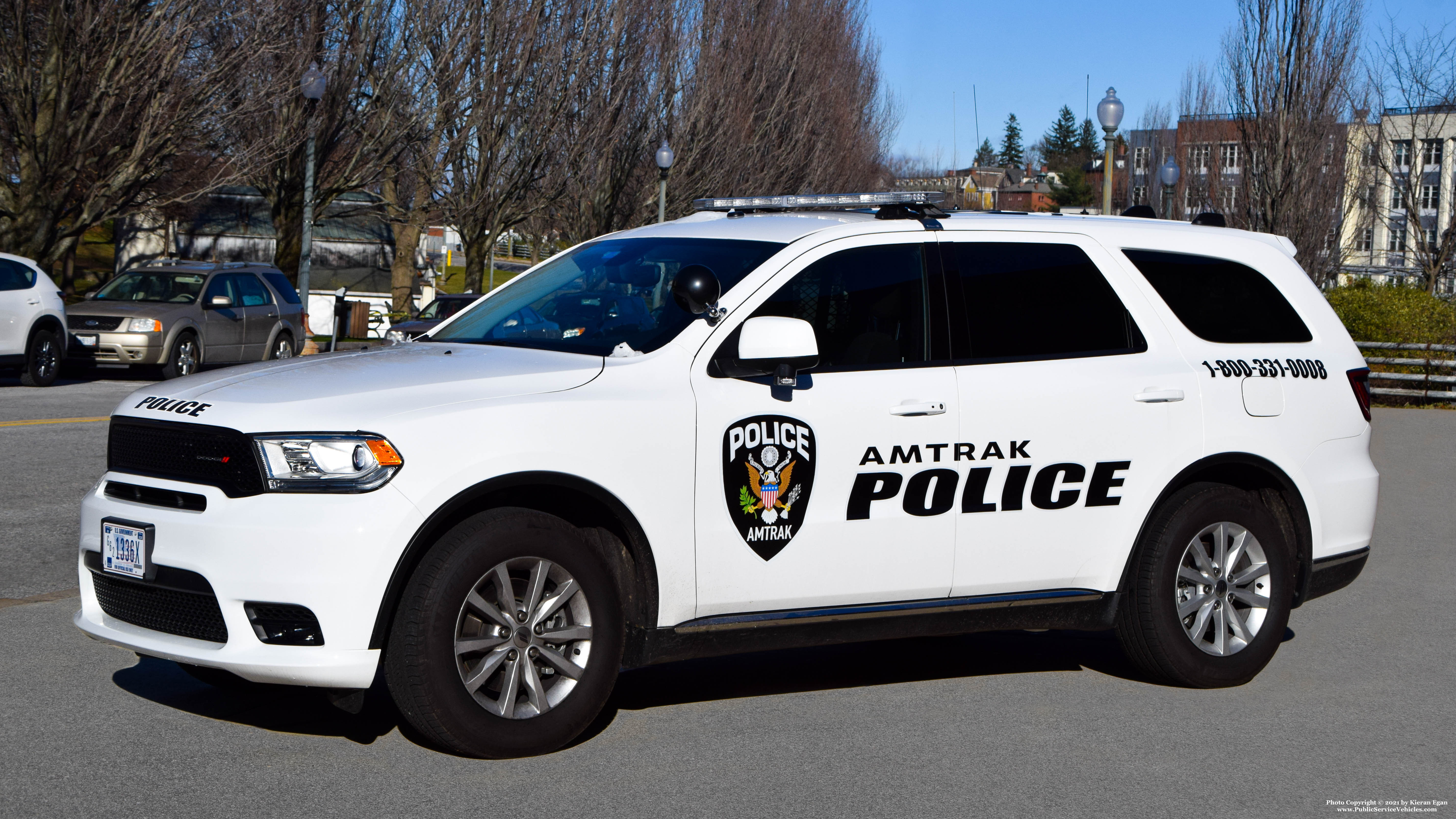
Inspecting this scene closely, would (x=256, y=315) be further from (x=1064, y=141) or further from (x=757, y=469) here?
(x=1064, y=141)

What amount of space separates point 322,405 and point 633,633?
1353mm

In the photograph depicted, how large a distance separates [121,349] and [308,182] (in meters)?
A: 5.06

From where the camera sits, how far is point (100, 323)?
69.9 ft

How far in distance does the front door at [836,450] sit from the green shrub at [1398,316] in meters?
→ 22.3

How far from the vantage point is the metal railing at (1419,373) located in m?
25.0

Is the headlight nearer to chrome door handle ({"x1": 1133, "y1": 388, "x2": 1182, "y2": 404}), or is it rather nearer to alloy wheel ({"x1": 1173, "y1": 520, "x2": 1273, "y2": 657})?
chrome door handle ({"x1": 1133, "y1": 388, "x2": 1182, "y2": 404})

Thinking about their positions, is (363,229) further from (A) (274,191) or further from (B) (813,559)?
(B) (813,559)

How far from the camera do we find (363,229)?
1654 inches

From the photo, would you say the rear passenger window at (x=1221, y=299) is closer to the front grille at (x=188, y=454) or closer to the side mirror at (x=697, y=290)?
the side mirror at (x=697, y=290)

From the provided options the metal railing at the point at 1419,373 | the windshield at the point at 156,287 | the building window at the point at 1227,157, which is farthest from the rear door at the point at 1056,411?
the building window at the point at 1227,157

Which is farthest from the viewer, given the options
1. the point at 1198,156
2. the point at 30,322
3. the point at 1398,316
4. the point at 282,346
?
the point at 1198,156

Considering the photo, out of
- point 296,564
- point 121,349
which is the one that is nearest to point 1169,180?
point 121,349

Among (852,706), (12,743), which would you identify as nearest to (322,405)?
(12,743)

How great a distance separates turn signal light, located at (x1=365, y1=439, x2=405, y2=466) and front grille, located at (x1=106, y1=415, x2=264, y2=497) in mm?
352
